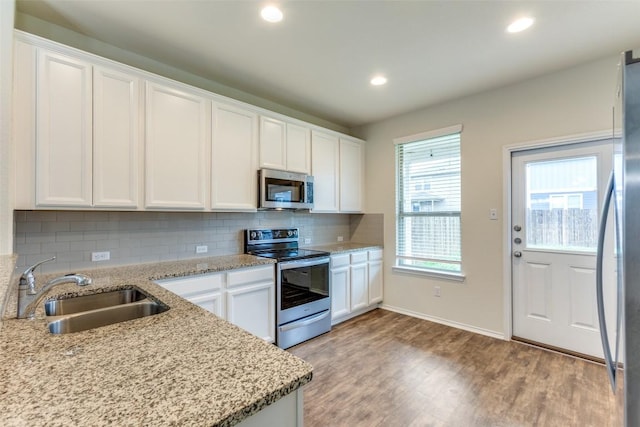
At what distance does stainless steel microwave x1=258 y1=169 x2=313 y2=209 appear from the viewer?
→ 3.01 metres

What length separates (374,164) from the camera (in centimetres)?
424

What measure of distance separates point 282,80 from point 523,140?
2503mm

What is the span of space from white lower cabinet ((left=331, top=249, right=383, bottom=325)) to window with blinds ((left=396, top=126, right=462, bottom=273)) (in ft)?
1.27

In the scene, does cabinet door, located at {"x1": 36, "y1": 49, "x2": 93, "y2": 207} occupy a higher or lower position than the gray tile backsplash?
higher

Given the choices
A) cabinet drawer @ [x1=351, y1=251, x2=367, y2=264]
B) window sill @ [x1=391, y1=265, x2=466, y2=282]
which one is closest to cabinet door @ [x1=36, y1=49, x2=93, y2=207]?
cabinet drawer @ [x1=351, y1=251, x2=367, y2=264]

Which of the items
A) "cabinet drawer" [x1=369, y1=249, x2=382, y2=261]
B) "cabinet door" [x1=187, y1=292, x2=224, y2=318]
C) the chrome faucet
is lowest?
"cabinet door" [x1=187, y1=292, x2=224, y2=318]

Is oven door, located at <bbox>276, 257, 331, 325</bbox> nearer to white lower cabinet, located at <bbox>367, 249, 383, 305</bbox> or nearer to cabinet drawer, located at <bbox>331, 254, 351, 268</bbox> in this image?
cabinet drawer, located at <bbox>331, 254, 351, 268</bbox>

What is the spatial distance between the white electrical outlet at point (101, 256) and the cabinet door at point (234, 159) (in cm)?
89

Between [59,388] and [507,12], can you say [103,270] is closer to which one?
[59,388]

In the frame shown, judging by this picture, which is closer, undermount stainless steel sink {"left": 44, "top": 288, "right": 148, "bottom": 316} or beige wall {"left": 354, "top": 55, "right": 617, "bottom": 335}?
undermount stainless steel sink {"left": 44, "top": 288, "right": 148, "bottom": 316}

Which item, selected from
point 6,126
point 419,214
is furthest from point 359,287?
point 6,126

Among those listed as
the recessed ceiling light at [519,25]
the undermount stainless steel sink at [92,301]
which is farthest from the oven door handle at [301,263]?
the recessed ceiling light at [519,25]

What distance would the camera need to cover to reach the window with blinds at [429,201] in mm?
3504

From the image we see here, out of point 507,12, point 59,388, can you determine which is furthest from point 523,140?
point 59,388
